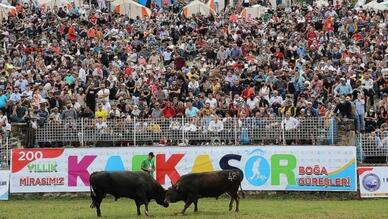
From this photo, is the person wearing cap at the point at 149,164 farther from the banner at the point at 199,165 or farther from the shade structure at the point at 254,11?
the shade structure at the point at 254,11

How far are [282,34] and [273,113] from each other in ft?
50.3

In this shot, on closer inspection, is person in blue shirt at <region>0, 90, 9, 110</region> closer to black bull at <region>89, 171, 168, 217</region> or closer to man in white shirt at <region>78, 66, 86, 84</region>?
man in white shirt at <region>78, 66, 86, 84</region>

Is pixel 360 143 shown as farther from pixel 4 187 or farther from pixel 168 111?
pixel 4 187

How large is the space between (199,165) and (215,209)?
526 cm

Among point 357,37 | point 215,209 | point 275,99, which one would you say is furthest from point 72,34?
point 215,209

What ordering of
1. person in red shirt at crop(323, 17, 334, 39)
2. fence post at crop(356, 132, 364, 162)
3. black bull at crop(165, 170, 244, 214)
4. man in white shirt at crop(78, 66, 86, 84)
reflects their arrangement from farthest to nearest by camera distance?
person in red shirt at crop(323, 17, 334, 39)
man in white shirt at crop(78, 66, 86, 84)
fence post at crop(356, 132, 364, 162)
black bull at crop(165, 170, 244, 214)

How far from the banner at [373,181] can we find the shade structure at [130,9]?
29.7 m

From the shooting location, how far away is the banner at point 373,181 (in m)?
33.8

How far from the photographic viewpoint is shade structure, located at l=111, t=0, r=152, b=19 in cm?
6162

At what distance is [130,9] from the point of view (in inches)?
2447

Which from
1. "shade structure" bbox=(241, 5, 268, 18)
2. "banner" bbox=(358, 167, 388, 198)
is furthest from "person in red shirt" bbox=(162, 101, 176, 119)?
"shade structure" bbox=(241, 5, 268, 18)

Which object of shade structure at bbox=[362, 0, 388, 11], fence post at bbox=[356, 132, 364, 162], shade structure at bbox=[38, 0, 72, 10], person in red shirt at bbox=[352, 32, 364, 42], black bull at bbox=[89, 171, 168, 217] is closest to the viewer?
black bull at bbox=[89, 171, 168, 217]

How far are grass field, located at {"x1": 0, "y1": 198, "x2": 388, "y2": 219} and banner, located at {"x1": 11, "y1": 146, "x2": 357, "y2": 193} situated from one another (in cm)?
95

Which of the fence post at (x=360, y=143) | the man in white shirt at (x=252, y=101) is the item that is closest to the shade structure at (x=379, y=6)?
the man in white shirt at (x=252, y=101)
